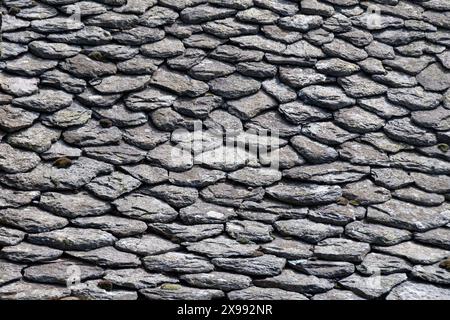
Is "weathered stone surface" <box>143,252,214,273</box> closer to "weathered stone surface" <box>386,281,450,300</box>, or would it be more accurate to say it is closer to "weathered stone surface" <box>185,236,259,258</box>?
"weathered stone surface" <box>185,236,259,258</box>

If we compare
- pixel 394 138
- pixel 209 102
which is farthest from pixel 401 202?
pixel 209 102

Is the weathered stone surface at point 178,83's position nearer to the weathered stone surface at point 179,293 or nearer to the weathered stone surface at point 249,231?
the weathered stone surface at point 249,231

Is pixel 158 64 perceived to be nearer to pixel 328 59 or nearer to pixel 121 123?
pixel 121 123

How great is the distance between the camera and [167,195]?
595 cm

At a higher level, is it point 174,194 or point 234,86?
point 234,86

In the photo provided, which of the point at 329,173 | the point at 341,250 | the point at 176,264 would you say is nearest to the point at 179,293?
the point at 176,264

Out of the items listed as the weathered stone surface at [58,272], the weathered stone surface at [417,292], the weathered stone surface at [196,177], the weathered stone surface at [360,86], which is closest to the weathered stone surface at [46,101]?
the weathered stone surface at [196,177]

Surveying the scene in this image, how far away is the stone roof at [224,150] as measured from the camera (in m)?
5.71

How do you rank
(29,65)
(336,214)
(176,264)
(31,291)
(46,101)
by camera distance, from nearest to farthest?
(31,291) < (176,264) < (336,214) < (46,101) < (29,65)

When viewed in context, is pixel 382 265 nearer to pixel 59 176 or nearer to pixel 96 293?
pixel 96 293

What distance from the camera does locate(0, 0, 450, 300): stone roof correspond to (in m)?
5.71

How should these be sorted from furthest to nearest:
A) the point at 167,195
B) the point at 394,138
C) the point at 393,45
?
the point at 393,45 → the point at 394,138 → the point at 167,195

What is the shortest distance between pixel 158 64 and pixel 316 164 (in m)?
1.27

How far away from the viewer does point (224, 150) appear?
6.18 m
